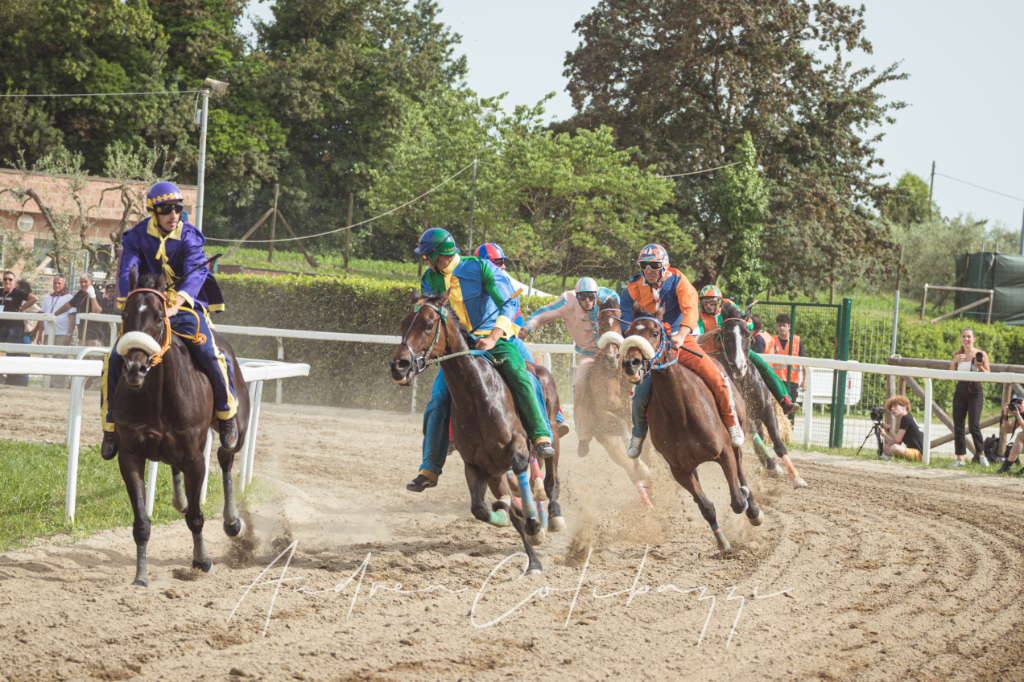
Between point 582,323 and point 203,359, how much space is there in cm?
405

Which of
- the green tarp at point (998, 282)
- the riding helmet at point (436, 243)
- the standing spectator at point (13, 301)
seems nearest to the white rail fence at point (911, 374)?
the riding helmet at point (436, 243)

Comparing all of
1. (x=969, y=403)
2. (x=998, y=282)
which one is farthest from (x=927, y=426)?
(x=998, y=282)

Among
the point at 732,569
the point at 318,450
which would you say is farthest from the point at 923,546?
the point at 318,450

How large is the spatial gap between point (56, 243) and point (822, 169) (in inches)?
966

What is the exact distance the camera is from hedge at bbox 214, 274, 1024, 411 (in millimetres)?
15164

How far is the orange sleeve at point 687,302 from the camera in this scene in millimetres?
7289

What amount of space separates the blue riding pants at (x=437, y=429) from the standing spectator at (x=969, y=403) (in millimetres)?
8256

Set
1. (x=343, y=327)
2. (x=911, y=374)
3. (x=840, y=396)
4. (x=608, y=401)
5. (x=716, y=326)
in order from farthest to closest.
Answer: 1. (x=343, y=327)
2. (x=840, y=396)
3. (x=911, y=374)
4. (x=716, y=326)
5. (x=608, y=401)

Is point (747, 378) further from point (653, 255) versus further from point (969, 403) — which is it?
point (969, 403)

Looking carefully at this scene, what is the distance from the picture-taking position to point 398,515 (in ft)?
25.1

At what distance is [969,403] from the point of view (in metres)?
12.1

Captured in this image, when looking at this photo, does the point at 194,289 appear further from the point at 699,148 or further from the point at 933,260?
the point at 933,260

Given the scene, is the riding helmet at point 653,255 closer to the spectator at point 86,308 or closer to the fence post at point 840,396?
the fence post at point 840,396

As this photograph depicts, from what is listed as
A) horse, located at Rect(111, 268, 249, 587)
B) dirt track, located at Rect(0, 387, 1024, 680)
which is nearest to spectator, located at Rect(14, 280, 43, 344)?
dirt track, located at Rect(0, 387, 1024, 680)
